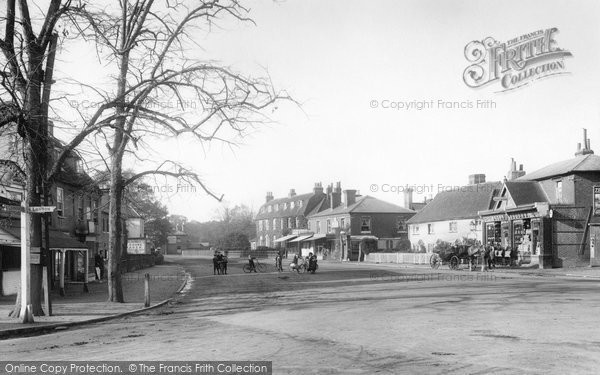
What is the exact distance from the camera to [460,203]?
55.4 meters

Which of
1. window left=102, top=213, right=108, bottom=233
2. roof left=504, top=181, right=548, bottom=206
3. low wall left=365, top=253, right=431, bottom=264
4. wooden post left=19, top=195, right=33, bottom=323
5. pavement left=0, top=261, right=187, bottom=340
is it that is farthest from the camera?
low wall left=365, top=253, right=431, bottom=264

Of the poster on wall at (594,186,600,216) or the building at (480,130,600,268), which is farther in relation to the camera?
the building at (480,130,600,268)

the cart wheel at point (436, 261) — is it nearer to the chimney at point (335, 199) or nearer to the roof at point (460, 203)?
the roof at point (460, 203)

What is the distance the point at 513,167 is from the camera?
169 ft

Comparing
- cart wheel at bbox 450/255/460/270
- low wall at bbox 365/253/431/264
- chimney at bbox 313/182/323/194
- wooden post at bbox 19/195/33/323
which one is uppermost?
chimney at bbox 313/182/323/194

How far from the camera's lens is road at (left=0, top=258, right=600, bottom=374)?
8.13 m

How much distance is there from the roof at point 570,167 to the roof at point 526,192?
714 millimetres

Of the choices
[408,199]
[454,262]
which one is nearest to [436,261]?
[454,262]

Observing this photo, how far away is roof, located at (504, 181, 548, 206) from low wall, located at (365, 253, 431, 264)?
9.63m

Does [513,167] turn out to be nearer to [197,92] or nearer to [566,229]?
[566,229]

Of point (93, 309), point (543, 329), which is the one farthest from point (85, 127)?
point (543, 329)

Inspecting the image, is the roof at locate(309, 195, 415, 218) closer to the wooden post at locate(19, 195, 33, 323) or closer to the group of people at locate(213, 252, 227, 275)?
the group of people at locate(213, 252, 227, 275)

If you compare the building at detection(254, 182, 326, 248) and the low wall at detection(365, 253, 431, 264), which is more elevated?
the building at detection(254, 182, 326, 248)

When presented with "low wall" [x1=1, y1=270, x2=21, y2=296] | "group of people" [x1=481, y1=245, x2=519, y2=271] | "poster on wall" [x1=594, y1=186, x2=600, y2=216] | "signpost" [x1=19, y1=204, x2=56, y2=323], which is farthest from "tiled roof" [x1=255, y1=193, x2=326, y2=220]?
"signpost" [x1=19, y1=204, x2=56, y2=323]
